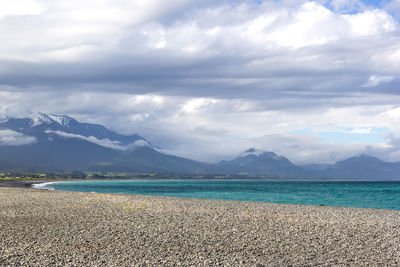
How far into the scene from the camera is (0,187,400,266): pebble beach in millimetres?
19484

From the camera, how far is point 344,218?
3606cm

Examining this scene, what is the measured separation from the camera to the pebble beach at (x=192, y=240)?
19484mm

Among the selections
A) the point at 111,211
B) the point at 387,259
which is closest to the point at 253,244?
the point at 387,259

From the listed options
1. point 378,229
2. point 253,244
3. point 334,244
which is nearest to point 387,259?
point 334,244

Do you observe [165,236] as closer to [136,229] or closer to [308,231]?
[136,229]

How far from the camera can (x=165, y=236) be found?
25453mm

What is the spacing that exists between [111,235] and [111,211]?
43.4ft

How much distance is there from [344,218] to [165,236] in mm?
18254

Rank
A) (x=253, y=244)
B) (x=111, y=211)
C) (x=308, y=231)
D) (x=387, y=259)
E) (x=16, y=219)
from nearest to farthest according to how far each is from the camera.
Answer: (x=387, y=259)
(x=253, y=244)
(x=308, y=231)
(x=16, y=219)
(x=111, y=211)

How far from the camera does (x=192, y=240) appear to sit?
24328 mm

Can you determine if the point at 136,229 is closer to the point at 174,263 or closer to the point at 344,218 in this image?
the point at 174,263

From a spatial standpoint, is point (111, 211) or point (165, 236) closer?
point (165, 236)

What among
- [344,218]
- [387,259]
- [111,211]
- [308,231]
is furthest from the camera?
[111,211]

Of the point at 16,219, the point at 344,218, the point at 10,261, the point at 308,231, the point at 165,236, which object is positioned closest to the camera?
the point at 10,261
